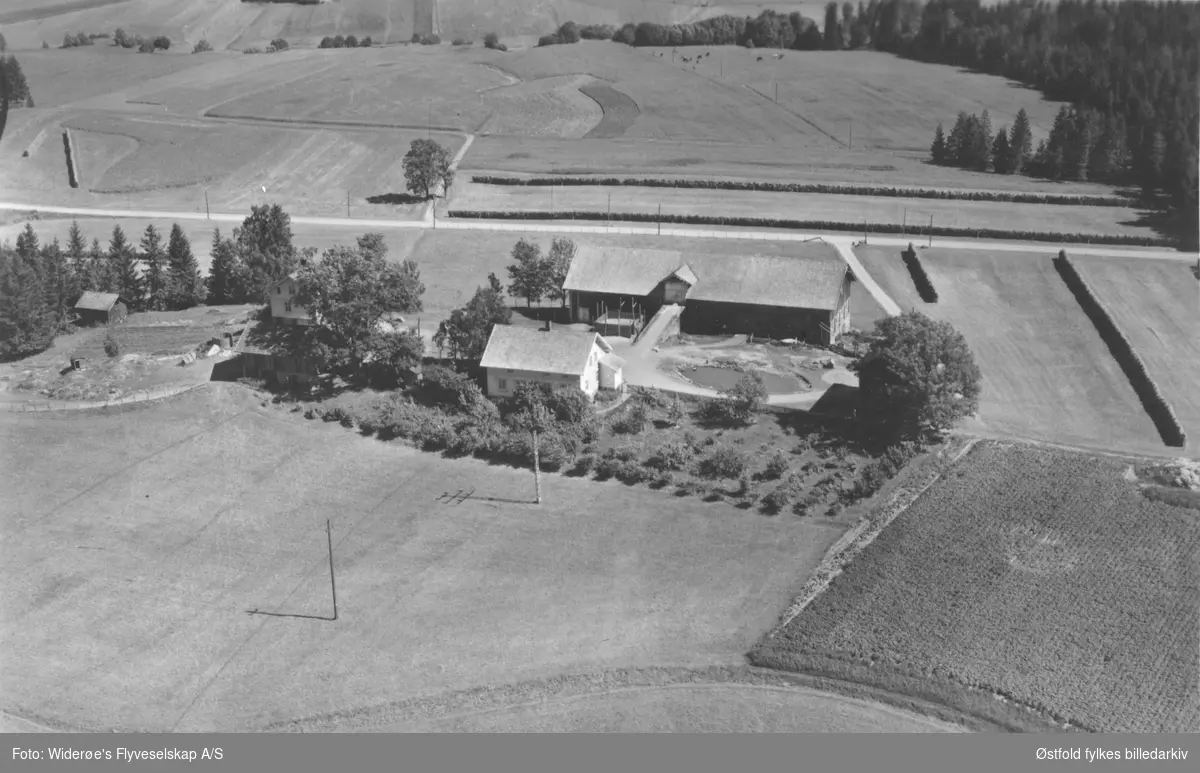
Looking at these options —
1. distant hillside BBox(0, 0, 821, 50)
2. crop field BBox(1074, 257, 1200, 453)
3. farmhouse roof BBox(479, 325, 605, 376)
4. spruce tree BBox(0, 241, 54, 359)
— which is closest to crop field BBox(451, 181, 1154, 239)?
crop field BBox(1074, 257, 1200, 453)

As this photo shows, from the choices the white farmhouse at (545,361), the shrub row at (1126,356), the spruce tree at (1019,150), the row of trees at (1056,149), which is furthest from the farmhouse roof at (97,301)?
the spruce tree at (1019,150)

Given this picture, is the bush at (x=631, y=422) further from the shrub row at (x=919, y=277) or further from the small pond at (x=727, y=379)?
the shrub row at (x=919, y=277)

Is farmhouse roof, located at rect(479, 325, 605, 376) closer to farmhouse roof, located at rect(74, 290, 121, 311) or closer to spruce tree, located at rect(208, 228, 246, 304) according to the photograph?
spruce tree, located at rect(208, 228, 246, 304)

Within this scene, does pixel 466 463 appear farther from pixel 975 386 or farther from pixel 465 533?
pixel 975 386

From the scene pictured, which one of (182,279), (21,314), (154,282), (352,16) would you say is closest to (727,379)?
(182,279)

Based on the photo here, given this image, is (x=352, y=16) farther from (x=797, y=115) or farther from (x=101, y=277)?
(x=101, y=277)
